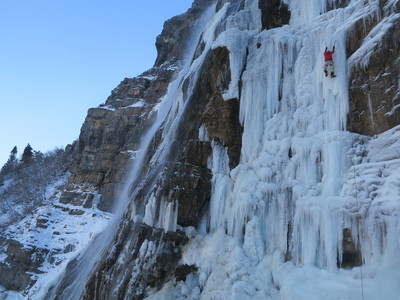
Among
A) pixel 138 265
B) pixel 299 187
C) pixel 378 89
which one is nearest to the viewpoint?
pixel 378 89

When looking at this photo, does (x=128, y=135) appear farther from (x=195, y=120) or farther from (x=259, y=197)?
(x=259, y=197)

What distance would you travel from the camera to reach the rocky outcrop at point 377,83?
997 cm

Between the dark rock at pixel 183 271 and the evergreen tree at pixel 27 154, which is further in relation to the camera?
the evergreen tree at pixel 27 154

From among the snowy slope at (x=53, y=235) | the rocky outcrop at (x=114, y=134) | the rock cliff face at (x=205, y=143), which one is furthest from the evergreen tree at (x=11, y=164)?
the rock cliff face at (x=205, y=143)

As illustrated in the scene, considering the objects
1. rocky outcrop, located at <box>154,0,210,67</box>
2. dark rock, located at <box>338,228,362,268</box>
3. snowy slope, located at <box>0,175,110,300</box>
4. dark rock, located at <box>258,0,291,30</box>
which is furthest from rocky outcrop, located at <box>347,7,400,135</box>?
rocky outcrop, located at <box>154,0,210,67</box>

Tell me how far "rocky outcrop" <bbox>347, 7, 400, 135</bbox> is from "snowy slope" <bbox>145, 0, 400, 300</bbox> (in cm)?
22

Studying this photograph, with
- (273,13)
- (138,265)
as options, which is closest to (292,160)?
(138,265)

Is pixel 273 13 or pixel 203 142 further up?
pixel 273 13

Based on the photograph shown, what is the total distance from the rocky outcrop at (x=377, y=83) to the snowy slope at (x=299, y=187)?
8.7 inches

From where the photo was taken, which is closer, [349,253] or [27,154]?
[349,253]

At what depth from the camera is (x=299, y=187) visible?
10.8 meters

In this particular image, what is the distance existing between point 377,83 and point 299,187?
3.68m

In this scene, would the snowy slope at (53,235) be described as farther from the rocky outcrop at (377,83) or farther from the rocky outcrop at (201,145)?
the rocky outcrop at (377,83)

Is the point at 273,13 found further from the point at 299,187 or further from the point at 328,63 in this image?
the point at 299,187
